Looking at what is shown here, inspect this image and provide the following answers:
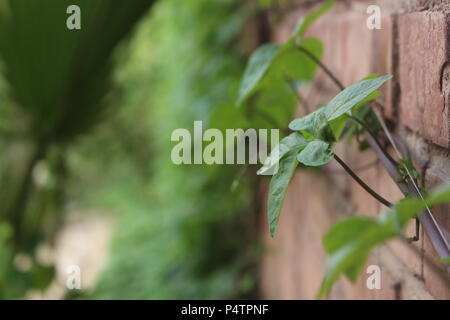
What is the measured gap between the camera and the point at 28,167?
5.70 feet

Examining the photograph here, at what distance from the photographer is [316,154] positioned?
41 centimetres

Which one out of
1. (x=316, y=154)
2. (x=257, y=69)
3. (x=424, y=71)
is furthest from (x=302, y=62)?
(x=316, y=154)

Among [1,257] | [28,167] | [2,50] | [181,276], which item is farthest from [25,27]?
[181,276]

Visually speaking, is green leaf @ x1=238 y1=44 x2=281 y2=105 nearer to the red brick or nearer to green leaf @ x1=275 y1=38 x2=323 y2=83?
green leaf @ x1=275 y1=38 x2=323 y2=83

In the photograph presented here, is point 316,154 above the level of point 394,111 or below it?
below

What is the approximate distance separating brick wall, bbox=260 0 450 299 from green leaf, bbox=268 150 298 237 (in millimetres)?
148

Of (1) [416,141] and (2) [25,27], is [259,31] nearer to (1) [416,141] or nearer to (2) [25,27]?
(2) [25,27]

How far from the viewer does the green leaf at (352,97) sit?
42cm

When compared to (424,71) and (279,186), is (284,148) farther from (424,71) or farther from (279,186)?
(424,71)

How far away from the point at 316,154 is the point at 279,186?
0.13ft

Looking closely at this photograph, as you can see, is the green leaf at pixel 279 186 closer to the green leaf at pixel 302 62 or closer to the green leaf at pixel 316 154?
the green leaf at pixel 316 154

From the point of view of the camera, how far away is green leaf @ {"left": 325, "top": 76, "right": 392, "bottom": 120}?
42 centimetres

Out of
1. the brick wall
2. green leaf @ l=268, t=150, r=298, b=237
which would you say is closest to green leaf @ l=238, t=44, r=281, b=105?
the brick wall
